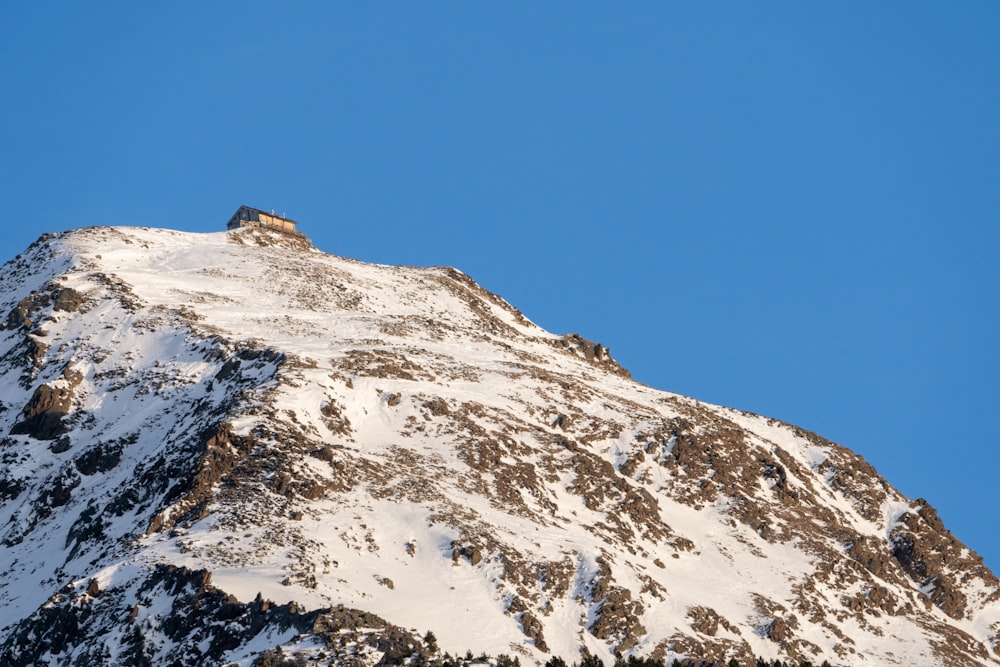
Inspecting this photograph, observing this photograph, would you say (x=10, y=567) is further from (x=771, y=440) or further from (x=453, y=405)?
(x=771, y=440)

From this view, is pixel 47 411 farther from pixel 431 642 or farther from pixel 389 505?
pixel 431 642

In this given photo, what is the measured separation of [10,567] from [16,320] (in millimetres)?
41103

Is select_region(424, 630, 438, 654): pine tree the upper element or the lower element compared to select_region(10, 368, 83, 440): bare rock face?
lower

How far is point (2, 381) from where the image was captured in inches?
5714

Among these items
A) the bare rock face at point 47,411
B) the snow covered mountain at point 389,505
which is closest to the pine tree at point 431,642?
the snow covered mountain at point 389,505

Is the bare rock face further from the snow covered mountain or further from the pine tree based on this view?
the pine tree

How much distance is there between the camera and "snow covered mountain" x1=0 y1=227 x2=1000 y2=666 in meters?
106

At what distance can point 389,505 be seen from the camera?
120 m

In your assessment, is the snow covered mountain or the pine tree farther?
the snow covered mountain

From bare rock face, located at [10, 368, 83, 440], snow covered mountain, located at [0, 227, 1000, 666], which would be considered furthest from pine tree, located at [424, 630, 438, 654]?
bare rock face, located at [10, 368, 83, 440]

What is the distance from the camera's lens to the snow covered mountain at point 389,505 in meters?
106

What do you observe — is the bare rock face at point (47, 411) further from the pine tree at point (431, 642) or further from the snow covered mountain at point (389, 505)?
the pine tree at point (431, 642)

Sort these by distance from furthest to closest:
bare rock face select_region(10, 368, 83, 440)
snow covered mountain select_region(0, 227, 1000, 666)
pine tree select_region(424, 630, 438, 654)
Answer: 1. bare rock face select_region(10, 368, 83, 440)
2. snow covered mountain select_region(0, 227, 1000, 666)
3. pine tree select_region(424, 630, 438, 654)

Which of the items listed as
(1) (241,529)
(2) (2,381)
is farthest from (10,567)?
(2) (2,381)
